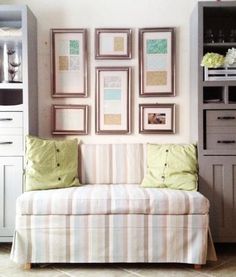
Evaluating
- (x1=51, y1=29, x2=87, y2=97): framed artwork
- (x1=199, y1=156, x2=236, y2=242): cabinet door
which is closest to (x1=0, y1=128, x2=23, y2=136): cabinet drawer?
(x1=51, y1=29, x2=87, y2=97): framed artwork

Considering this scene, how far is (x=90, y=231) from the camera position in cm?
234

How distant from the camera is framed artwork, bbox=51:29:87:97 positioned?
120 inches

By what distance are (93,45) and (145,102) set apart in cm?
70

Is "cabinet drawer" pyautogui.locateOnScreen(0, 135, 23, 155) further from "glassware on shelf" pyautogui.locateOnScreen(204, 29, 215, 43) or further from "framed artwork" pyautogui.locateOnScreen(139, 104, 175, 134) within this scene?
"glassware on shelf" pyautogui.locateOnScreen(204, 29, 215, 43)

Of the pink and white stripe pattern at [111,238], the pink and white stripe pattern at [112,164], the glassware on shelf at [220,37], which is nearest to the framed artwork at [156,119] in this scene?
the pink and white stripe pattern at [112,164]

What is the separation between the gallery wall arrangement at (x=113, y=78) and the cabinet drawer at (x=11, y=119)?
1.40 feet

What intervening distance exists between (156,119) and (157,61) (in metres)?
0.52

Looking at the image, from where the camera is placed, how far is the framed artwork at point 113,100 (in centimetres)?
305

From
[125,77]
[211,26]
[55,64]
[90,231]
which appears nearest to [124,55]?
[125,77]

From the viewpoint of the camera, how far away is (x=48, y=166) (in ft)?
8.75

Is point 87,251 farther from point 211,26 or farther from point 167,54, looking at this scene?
point 211,26

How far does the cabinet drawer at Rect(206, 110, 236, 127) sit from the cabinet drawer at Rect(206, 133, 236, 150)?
0.29 ft

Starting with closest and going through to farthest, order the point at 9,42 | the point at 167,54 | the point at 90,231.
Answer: the point at 90,231 < the point at 9,42 < the point at 167,54

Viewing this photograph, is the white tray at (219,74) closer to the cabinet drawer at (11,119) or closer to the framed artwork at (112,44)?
the framed artwork at (112,44)
